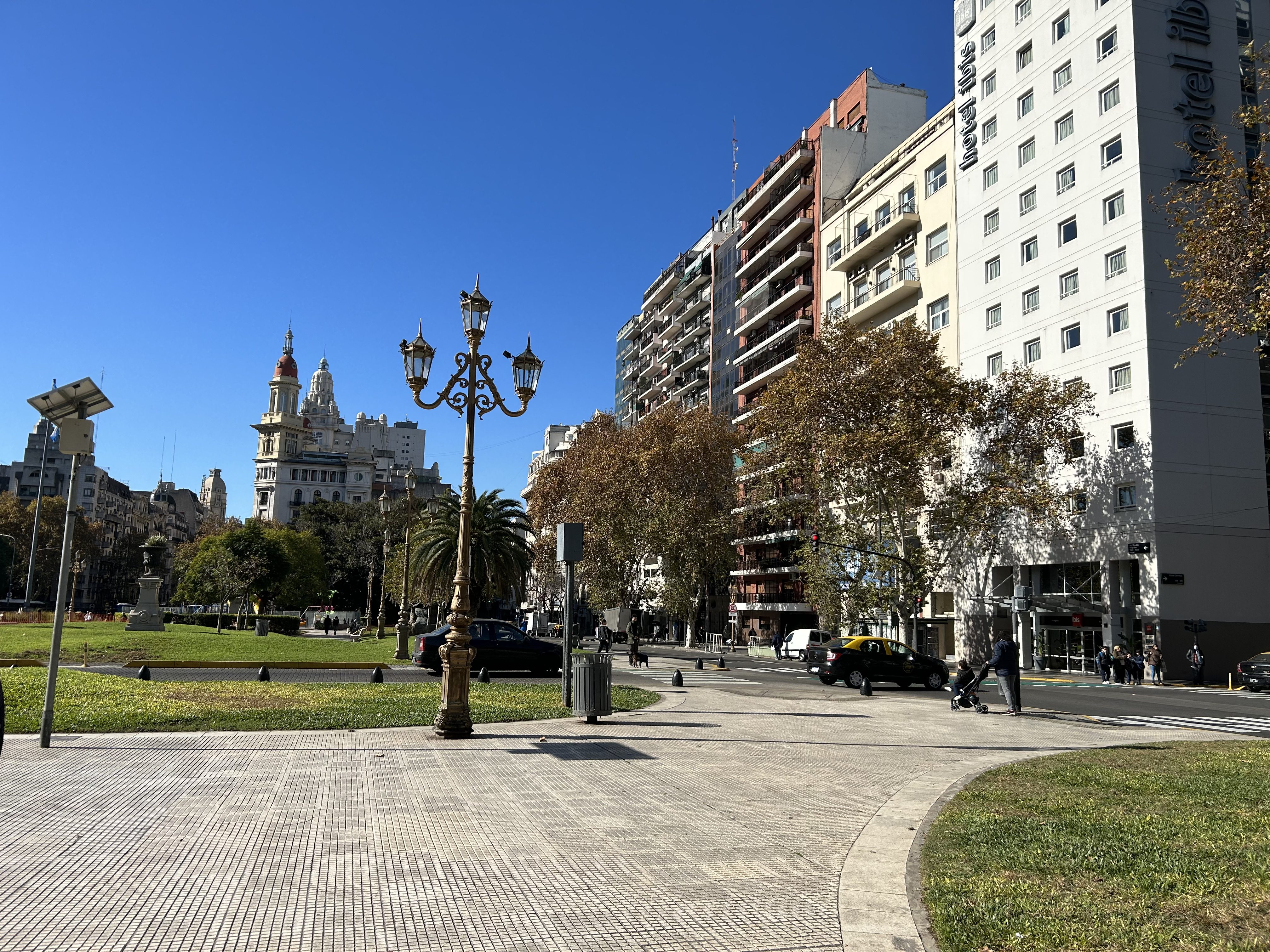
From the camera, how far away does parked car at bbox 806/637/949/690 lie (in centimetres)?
2511

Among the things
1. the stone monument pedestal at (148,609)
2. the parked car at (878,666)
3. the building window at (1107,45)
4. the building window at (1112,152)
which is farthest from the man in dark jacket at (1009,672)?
the building window at (1107,45)

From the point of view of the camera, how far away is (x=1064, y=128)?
4072 centimetres

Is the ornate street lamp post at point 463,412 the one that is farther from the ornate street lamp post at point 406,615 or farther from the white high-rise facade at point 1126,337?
the white high-rise facade at point 1126,337

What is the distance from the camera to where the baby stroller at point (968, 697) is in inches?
711

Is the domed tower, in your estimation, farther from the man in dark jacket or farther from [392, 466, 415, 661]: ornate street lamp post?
the man in dark jacket

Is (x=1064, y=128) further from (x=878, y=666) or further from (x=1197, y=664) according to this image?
(x=878, y=666)

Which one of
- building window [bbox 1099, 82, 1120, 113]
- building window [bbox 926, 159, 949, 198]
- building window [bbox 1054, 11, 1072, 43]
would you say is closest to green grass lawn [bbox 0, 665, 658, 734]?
building window [bbox 1099, 82, 1120, 113]

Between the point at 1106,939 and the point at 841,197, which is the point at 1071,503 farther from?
the point at 1106,939

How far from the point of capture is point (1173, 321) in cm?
3441

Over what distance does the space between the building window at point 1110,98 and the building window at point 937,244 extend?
418 inches

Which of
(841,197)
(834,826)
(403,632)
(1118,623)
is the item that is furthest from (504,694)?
(841,197)

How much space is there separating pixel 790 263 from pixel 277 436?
110109 mm

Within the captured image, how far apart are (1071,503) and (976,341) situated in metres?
10.5

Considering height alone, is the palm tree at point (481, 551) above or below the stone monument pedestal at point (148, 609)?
above
